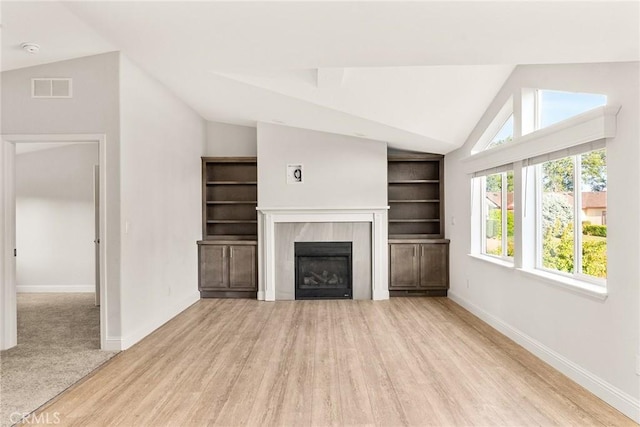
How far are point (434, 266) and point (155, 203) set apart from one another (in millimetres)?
4095

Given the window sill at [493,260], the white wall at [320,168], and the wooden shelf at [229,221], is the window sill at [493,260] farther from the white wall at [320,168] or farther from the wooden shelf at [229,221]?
the wooden shelf at [229,221]

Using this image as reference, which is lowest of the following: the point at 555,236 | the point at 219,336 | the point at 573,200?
the point at 219,336

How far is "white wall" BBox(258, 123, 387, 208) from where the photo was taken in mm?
6258

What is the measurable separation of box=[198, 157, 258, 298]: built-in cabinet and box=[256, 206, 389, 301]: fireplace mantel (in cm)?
28

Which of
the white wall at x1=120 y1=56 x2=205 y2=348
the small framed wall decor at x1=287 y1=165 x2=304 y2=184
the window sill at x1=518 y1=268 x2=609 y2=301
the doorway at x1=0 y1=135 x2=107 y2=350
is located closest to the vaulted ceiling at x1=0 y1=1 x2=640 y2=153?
the white wall at x1=120 y1=56 x2=205 y2=348

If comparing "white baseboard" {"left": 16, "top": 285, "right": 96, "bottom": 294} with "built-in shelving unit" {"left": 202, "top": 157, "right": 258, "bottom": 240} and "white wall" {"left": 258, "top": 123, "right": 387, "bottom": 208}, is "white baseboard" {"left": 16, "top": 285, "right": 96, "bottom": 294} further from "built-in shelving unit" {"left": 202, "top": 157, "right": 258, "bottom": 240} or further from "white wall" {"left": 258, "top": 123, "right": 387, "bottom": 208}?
"white wall" {"left": 258, "top": 123, "right": 387, "bottom": 208}

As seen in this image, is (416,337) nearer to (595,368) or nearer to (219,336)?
(595,368)

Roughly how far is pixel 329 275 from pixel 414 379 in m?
3.21

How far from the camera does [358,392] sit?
116 inches

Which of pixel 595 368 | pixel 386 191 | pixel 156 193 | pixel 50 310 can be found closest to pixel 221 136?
pixel 156 193

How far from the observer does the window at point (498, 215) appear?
15.2 ft

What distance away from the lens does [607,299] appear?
282 cm

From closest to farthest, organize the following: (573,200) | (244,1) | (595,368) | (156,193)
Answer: (244,1), (595,368), (573,200), (156,193)

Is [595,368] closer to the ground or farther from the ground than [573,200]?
closer to the ground
